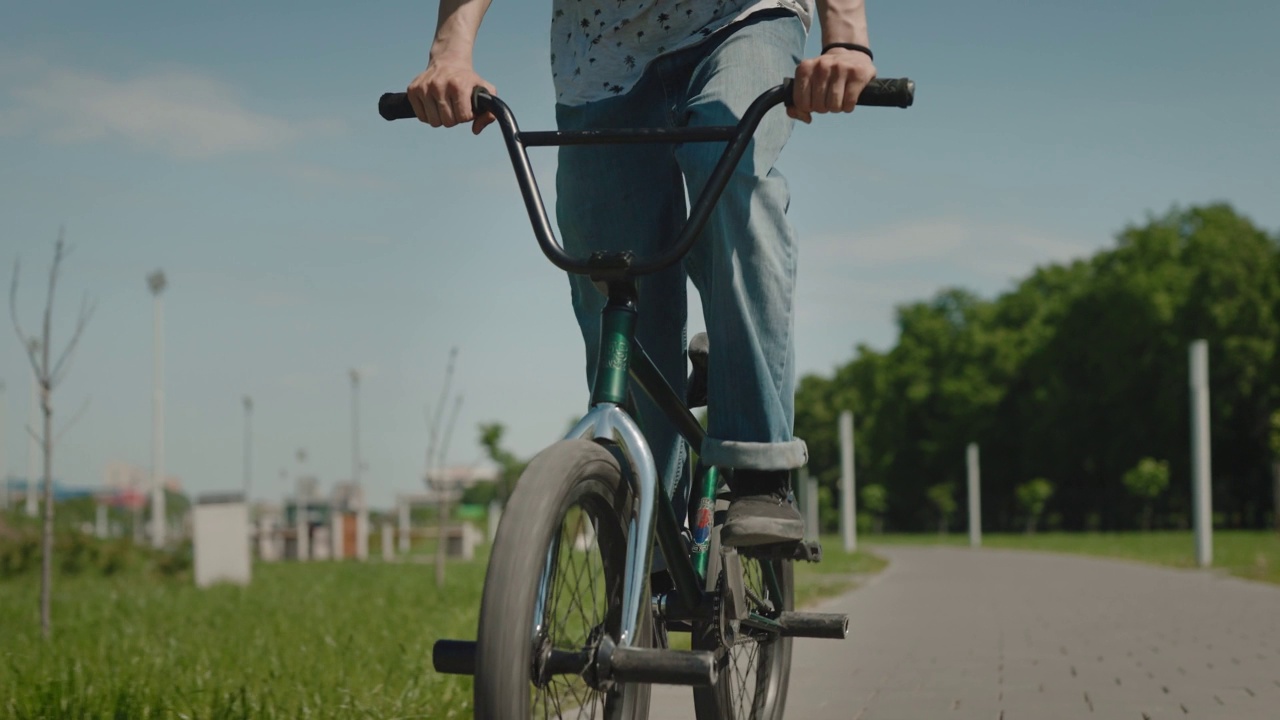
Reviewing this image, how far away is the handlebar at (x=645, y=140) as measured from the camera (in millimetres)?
2324

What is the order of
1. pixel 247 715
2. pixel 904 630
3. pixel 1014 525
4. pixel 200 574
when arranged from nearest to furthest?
1. pixel 247 715
2. pixel 904 630
3. pixel 200 574
4. pixel 1014 525

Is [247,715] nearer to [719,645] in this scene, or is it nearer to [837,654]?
[719,645]

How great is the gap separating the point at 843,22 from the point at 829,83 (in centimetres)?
24

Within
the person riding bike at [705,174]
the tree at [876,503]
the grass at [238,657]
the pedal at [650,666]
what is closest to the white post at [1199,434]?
the grass at [238,657]

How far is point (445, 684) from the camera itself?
4.25m

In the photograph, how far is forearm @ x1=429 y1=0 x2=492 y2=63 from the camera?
108 inches

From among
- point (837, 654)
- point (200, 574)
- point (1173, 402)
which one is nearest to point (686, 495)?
point (837, 654)

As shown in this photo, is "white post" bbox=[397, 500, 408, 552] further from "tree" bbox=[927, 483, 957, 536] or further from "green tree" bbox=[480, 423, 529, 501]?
"tree" bbox=[927, 483, 957, 536]

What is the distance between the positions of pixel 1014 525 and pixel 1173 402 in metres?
18.3

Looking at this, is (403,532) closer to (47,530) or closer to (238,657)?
(47,530)

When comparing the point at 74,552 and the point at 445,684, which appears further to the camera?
the point at 74,552

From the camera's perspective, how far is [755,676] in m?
3.35

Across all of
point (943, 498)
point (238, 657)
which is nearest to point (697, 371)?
point (238, 657)

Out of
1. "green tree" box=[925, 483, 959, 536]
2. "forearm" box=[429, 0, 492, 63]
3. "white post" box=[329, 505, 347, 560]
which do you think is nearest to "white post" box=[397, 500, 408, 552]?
"white post" box=[329, 505, 347, 560]
